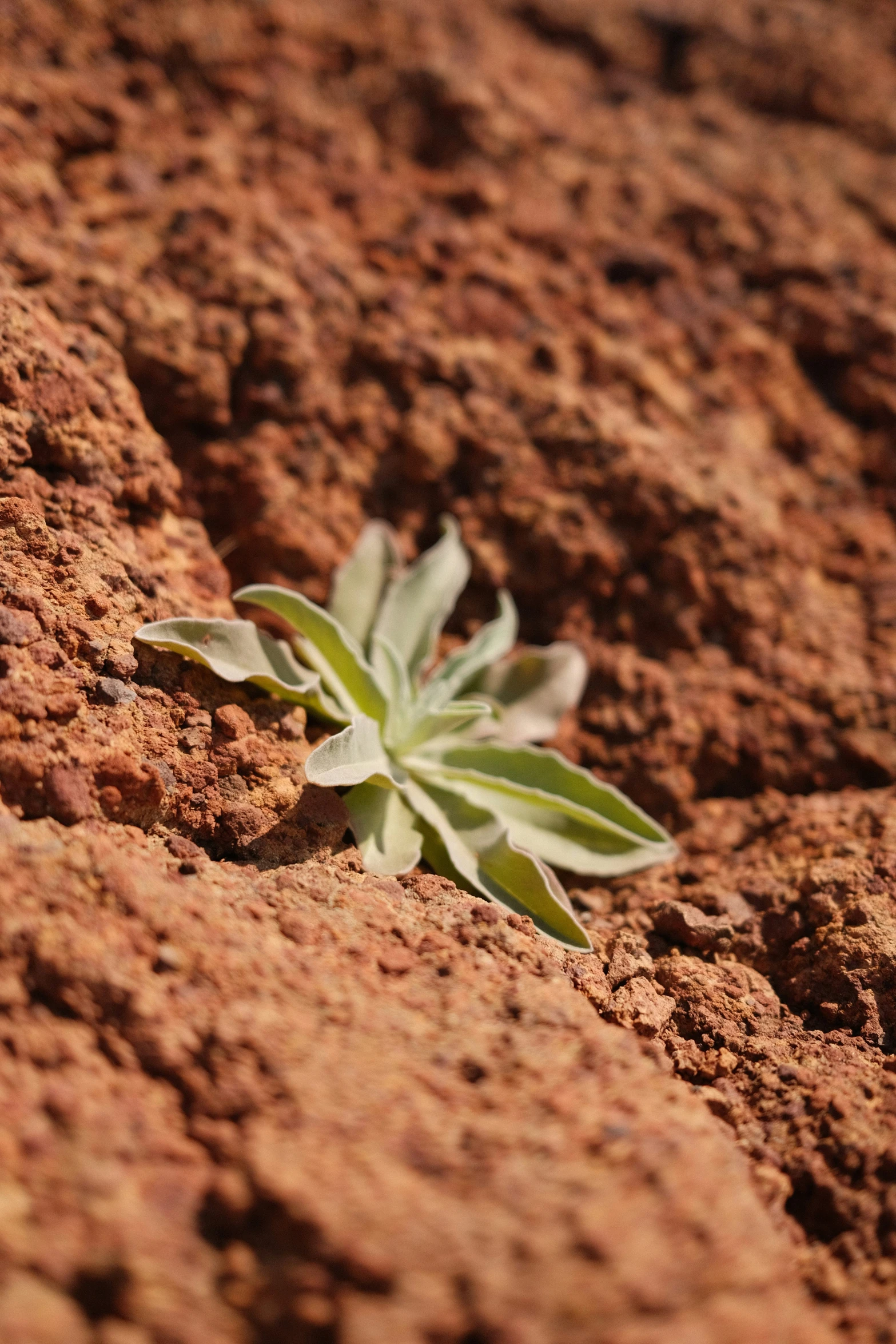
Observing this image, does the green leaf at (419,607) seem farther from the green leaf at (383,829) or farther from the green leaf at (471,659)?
the green leaf at (383,829)

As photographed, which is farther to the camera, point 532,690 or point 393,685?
point 532,690

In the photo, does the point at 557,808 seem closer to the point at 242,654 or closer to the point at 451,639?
the point at 451,639

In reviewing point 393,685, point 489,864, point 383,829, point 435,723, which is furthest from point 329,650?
point 489,864

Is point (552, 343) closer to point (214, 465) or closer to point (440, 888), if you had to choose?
point (214, 465)

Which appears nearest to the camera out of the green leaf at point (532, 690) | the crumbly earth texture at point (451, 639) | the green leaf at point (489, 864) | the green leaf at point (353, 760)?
the crumbly earth texture at point (451, 639)

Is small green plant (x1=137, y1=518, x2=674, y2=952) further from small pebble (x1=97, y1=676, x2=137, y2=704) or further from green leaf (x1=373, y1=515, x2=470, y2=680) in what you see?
small pebble (x1=97, y1=676, x2=137, y2=704)

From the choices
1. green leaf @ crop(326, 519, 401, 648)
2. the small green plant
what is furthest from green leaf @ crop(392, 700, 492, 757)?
green leaf @ crop(326, 519, 401, 648)

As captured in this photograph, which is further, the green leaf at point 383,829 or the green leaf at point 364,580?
the green leaf at point 364,580

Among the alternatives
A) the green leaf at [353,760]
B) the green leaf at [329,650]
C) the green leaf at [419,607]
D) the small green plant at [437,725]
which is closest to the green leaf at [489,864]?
the small green plant at [437,725]
